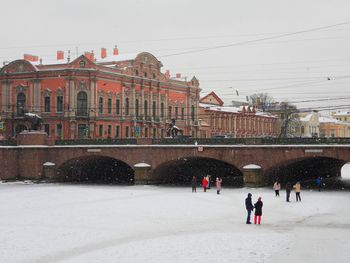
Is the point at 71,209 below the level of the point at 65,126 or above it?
below

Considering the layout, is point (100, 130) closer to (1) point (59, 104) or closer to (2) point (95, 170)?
(1) point (59, 104)

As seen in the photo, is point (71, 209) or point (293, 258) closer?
point (293, 258)

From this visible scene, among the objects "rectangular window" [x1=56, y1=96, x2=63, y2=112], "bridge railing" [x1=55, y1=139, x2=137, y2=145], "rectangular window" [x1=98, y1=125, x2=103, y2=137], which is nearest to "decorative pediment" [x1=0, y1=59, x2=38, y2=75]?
"rectangular window" [x1=56, y1=96, x2=63, y2=112]

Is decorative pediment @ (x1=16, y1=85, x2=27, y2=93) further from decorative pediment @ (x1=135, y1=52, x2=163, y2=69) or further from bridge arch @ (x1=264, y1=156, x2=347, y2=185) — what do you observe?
bridge arch @ (x1=264, y1=156, x2=347, y2=185)

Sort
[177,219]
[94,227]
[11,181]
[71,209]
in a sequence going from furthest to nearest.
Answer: [11,181] → [71,209] → [177,219] → [94,227]

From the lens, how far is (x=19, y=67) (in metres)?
75.8

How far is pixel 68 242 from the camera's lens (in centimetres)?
2478

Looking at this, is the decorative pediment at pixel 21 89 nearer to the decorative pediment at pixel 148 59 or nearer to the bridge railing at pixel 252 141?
the decorative pediment at pixel 148 59

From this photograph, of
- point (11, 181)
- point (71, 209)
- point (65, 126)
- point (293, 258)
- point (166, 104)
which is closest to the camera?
point (293, 258)

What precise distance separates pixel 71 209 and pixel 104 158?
2384 cm

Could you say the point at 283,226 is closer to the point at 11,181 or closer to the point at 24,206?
the point at 24,206

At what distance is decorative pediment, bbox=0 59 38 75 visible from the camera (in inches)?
2948

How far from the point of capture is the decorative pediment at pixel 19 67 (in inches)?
2948

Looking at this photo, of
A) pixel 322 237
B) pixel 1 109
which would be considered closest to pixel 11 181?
pixel 1 109
